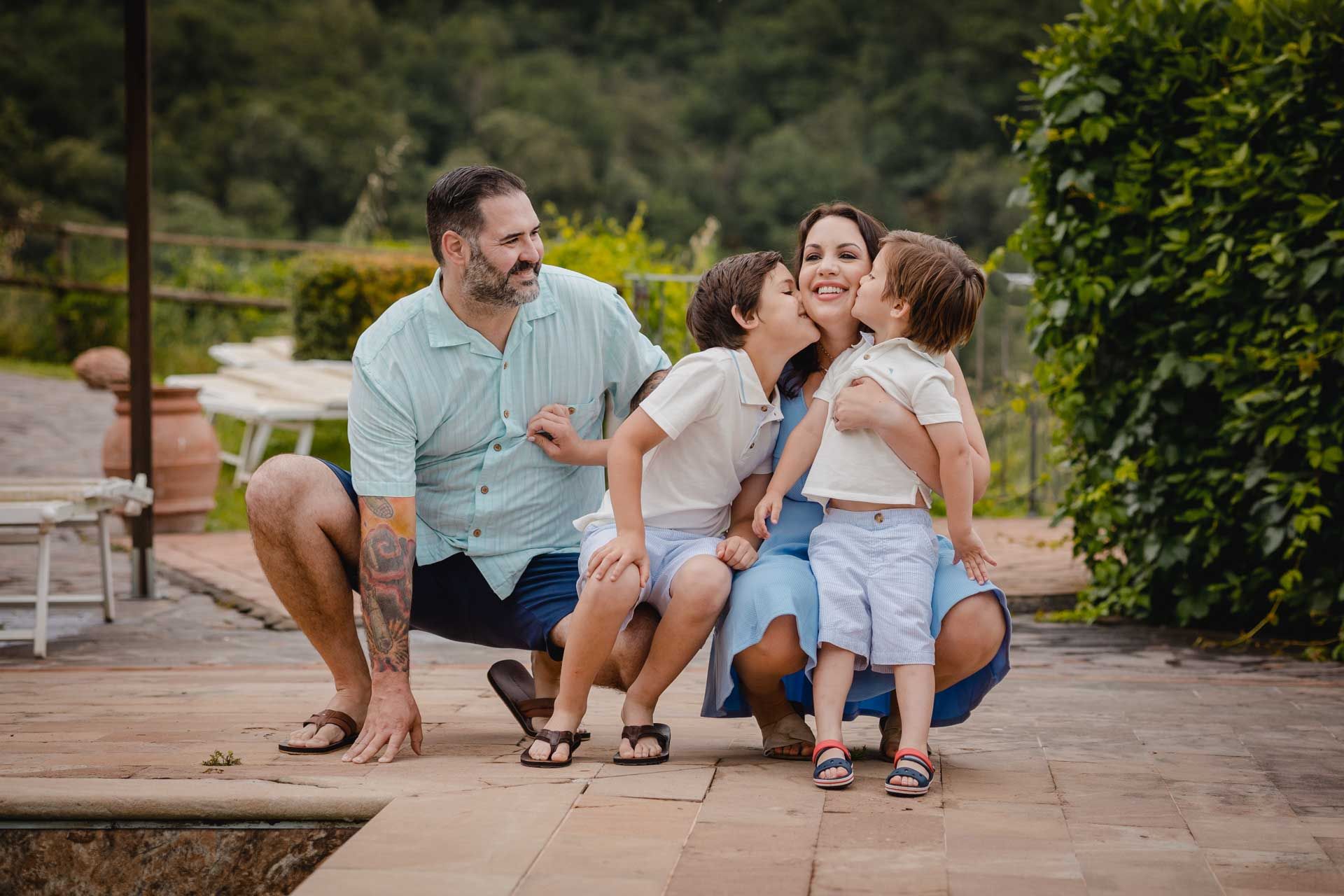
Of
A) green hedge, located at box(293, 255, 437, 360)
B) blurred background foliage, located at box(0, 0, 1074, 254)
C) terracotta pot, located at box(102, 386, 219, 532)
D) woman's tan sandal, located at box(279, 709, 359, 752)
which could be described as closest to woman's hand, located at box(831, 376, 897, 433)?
woman's tan sandal, located at box(279, 709, 359, 752)

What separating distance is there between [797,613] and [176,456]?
15.9 feet

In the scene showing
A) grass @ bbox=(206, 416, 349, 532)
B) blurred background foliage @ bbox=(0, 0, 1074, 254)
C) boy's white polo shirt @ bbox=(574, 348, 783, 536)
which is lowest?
grass @ bbox=(206, 416, 349, 532)


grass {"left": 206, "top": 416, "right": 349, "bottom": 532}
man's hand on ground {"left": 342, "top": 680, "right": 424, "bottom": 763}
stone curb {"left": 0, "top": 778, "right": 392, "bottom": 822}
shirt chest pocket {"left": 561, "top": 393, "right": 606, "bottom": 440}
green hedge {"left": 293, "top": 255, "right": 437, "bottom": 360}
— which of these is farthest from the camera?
green hedge {"left": 293, "top": 255, "right": 437, "bottom": 360}

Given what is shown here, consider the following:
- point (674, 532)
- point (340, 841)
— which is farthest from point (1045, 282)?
point (340, 841)

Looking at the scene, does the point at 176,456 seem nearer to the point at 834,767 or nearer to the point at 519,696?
the point at 519,696

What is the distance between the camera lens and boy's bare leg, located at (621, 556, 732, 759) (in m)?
2.78

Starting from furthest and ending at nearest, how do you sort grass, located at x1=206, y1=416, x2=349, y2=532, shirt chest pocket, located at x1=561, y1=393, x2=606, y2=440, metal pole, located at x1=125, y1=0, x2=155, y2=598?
1. grass, located at x1=206, y1=416, x2=349, y2=532
2. metal pole, located at x1=125, y1=0, x2=155, y2=598
3. shirt chest pocket, located at x1=561, y1=393, x2=606, y2=440

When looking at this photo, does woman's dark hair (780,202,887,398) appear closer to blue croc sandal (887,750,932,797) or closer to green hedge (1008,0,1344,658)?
blue croc sandal (887,750,932,797)

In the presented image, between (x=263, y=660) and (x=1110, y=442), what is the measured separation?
117 inches

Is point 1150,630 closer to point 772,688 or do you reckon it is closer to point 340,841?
point 772,688

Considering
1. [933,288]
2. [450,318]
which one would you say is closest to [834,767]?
[933,288]

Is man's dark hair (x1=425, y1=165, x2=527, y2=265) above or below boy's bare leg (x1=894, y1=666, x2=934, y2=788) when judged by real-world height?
above

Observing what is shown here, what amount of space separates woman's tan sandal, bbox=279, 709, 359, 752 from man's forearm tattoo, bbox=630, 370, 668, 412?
0.97 meters

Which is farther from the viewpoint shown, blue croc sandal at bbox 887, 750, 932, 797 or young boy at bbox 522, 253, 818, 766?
young boy at bbox 522, 253, 818, 766
